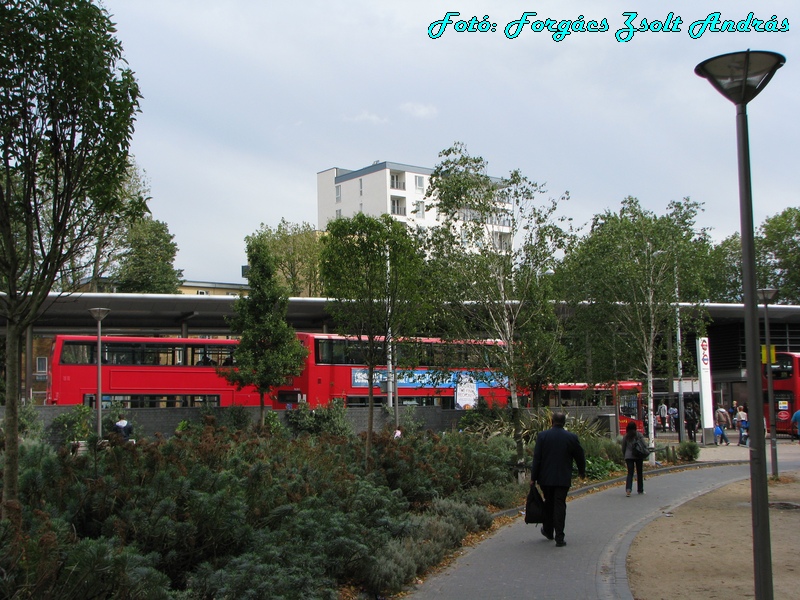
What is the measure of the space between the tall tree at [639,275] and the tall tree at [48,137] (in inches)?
641

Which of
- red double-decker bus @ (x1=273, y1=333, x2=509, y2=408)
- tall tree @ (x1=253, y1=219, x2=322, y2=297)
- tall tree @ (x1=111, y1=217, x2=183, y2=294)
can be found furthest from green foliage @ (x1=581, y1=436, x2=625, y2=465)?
tall tree @ (x1=253, y1=219, x2=322, y2=297)

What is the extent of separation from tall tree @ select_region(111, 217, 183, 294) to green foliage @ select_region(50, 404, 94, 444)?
9.01m

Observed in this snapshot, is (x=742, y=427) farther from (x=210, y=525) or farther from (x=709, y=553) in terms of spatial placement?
(x=210, y=525)

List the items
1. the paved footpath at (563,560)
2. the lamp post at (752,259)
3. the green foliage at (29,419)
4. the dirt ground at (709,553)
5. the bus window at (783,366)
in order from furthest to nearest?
the bus window at (783,366), the green foliage at (29,419), the dirt ground at (709,553), the paved footpath at (563,560), the lamp post at (752,259)

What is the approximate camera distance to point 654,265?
76.2ft

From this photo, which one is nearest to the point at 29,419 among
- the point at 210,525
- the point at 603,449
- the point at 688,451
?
the point at 603,449

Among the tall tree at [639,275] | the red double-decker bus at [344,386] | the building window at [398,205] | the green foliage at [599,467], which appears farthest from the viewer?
the building window at [398,205]

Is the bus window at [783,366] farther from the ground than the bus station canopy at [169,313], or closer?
closer

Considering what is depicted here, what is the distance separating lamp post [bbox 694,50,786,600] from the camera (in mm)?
6219

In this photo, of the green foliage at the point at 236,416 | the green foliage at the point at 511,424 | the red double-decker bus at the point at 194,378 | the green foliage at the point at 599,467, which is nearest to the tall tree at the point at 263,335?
the green foliage at the point at 236,416

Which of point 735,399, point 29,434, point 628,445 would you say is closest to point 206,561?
point 628,445

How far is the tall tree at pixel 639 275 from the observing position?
23.0m

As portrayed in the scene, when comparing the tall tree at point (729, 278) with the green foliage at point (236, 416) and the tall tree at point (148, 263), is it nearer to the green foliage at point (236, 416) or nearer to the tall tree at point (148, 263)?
the tall tree at point (148, 263)

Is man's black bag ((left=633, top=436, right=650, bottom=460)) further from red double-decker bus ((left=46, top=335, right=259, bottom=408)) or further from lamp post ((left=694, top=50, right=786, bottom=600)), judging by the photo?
red double-decker bus ((left=46, top=335, right=259, bottom=408))
